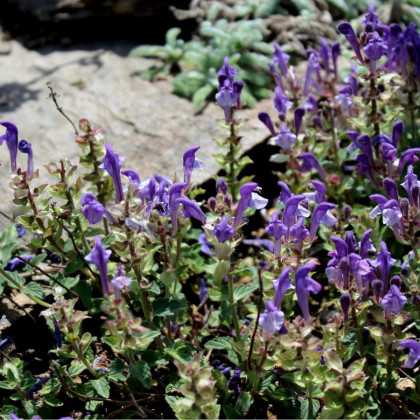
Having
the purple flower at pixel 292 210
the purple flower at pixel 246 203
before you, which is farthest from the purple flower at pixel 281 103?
the purple flower at pixel 246 203

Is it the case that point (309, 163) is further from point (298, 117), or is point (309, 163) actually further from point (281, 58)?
point (281, 58)

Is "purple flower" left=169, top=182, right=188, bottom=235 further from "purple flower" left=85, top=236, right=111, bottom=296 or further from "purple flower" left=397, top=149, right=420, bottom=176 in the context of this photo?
"purple flower" left=397, top=149, right=420, bottom=176

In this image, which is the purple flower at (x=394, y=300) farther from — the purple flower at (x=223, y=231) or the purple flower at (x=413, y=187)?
the purple flower at (x=223, y=231)

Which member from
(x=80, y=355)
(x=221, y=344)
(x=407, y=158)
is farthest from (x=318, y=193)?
(x=80, y=355)

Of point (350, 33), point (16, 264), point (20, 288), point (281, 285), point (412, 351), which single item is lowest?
point (16, 264)

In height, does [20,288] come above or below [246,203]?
below

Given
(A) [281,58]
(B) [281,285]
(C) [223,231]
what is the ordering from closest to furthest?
(B) [281,285] → (C) [223,231] → (A) [281,58]
